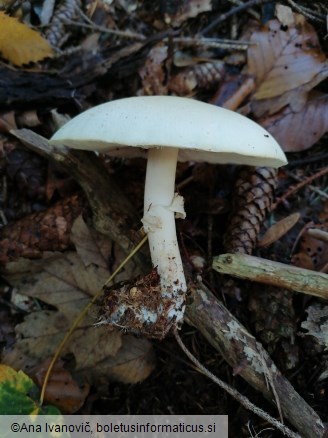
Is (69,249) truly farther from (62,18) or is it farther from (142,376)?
(62,18)

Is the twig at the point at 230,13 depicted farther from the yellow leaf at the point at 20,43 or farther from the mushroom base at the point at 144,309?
the mushroom base at the point at 144,309

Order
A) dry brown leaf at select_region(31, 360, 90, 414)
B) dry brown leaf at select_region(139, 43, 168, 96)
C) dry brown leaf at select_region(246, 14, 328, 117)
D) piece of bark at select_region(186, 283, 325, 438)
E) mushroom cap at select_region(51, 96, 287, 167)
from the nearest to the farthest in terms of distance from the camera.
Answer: mushroom cap at select_region(51, 96, 287, 167)
piece of bark at select_region(186, 283, 325, 438)
dry brown leaf at select_region(31, 360, 90, 414)
dry brown leaf at select_region(246, 14, 328, 117)
dry brown leaf at select_region(139, 43, 168, 96)

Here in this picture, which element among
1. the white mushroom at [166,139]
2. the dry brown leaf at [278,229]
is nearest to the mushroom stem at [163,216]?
the white mushroom at [166,139]

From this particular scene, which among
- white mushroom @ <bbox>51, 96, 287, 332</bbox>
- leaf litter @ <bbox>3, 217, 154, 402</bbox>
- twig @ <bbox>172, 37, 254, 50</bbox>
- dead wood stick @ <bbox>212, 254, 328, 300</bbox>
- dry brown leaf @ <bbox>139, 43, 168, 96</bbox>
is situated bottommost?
leaf litter @ <bbox>3, 217, 154, 402</bbox>

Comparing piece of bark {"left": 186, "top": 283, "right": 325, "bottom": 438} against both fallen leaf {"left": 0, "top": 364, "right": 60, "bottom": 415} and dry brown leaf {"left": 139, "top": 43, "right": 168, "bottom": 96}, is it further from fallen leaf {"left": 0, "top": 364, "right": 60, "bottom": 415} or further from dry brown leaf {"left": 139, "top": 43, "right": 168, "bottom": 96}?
dry brown leaf {"left": 139, "top": 43, "right": 168, "bottom": 96}

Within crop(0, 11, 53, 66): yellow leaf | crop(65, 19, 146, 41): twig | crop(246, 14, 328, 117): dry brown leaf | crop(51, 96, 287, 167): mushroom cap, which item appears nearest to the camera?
crop(51, 96, 287, 167): mushroom cap

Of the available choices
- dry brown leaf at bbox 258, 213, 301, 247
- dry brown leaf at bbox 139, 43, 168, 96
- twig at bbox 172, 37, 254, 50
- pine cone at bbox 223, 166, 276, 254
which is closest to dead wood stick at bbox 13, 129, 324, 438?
pine cone at bbox 223, 166, 276, 254

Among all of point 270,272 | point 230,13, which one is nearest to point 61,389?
point 270,272

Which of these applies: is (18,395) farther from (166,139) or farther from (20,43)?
(20,43)
